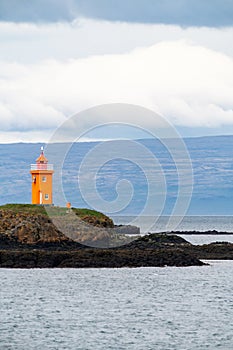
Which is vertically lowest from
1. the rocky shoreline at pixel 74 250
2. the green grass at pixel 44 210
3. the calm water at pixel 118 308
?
the calm water at pixel 118 308

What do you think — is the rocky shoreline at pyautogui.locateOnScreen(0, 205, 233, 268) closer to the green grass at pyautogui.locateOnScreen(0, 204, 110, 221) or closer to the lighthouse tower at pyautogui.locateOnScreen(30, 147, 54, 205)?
the green grass at pyautogui.locateOnScreen(0, 204, 110, 221)

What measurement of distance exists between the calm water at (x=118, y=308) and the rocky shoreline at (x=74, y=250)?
0.55 metres

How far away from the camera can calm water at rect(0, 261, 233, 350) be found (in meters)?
34.3

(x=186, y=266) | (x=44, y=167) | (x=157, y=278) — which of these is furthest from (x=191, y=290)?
(x=44, y=167)

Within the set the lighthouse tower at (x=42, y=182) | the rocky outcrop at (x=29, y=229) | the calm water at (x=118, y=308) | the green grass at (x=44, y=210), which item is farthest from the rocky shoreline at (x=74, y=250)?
the lighthouse tower at (x=42, y=182)

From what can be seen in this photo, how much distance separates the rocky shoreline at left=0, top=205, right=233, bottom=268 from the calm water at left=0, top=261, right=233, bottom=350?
0.55m

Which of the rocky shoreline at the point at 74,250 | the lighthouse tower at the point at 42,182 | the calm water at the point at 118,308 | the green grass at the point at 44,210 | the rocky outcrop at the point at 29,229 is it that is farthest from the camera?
the lighthouse tower at the point at 42,182

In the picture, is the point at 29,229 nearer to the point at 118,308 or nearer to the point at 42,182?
the point at 42,182

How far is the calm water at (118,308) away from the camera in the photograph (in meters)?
34.3

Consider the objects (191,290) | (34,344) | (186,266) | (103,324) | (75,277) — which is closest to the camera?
(34,344)

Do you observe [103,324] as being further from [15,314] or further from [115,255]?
[115,255]

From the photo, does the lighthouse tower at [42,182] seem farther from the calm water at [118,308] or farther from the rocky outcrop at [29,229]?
the calm water at [118,308]

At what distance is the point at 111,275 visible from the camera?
54250mm

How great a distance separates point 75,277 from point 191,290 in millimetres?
6949
